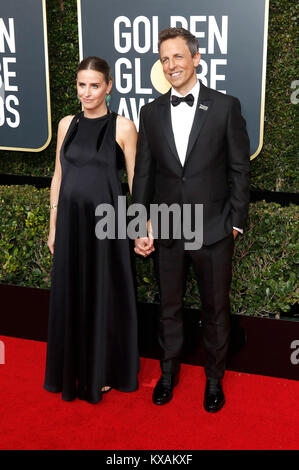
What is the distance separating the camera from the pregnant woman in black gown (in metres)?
3.26

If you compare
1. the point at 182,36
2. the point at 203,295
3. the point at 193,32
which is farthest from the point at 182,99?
the point at 203,295

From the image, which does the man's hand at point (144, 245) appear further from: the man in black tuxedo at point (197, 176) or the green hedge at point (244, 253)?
the green hedge at point (244, 253)

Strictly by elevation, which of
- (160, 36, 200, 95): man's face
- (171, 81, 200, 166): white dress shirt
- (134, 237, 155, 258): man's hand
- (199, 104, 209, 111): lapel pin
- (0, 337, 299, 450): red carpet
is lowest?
(0, 337, 299, 450): red carpet

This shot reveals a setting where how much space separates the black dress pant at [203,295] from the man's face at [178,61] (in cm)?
95

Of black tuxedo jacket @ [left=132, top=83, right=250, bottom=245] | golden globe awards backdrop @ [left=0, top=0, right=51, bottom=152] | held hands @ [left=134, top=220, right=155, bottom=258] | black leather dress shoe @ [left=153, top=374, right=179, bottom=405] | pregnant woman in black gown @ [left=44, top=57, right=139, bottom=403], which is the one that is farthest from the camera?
golden globe awards backdrop @ [left=0, top=0, right=51, bottom=152]

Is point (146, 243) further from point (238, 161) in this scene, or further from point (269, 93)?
point (269, 93)

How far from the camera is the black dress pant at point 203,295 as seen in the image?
10.8 feet

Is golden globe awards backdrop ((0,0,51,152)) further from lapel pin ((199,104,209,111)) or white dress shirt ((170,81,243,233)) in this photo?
lapel pin ((199,104,209,111))

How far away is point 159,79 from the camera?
408cm

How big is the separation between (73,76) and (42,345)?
2.29 metres

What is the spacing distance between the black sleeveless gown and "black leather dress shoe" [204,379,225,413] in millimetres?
482

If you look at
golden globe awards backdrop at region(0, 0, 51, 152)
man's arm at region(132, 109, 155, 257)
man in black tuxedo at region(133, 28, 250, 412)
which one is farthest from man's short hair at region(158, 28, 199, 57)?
golden globe awards backdrop at region(0, 0, 51, 152)

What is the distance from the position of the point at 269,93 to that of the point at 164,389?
2.42 metres

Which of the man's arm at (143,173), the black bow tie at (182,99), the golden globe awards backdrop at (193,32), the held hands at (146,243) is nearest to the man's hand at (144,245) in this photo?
the held hands at (146,243)
